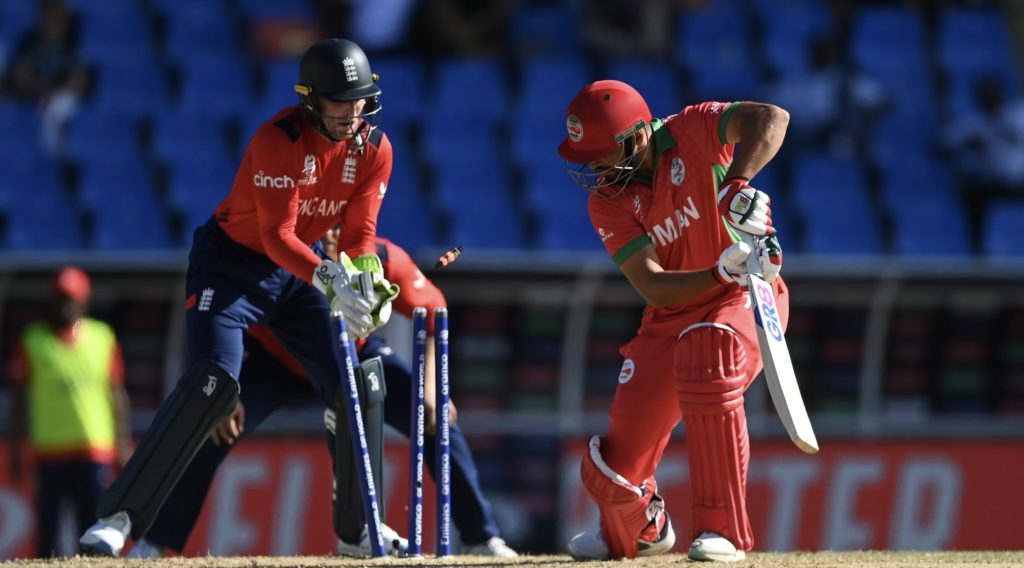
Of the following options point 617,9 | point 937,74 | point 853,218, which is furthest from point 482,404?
point 937,74

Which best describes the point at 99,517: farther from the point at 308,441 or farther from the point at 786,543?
the point at 786,543

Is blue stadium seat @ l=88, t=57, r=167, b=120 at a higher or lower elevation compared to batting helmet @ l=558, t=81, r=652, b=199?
higher

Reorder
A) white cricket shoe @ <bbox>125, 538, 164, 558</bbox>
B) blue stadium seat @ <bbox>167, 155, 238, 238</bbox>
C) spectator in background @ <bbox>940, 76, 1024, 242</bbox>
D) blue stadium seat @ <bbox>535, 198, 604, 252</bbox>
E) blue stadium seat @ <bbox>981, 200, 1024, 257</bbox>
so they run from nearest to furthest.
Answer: white cricket shoe @ <bbox>125, 538, 164, 558</bbox>
blue stadium seat @ <bbox>535, 198, 604, 252</bbox>
blue stadium seat @ <bbox>167, 155, 238, 238</bbox>
blue stadium seat @ <bbox>981, 200, 1024, 257</bbox>
spectator in background @ <bbox>940, 76, 1024, 242</bbox>

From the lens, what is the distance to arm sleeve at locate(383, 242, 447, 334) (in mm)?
7312

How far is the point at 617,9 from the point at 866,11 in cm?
214

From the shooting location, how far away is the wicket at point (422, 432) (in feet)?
21.4

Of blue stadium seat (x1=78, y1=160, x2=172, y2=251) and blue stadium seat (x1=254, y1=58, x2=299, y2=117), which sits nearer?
blue stadium seat (x1=78, y1=160, x2=172, y2=251)

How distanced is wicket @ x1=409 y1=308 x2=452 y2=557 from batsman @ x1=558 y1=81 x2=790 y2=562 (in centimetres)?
54

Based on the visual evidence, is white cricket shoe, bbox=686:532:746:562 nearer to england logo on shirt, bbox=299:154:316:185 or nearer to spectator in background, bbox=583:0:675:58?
england logo on shirt, bbox=299:154:316:185

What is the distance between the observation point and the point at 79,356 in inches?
395

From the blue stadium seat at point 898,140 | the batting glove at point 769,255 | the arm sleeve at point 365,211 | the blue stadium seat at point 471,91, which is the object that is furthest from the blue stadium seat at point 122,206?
the batting glove at point 769,255

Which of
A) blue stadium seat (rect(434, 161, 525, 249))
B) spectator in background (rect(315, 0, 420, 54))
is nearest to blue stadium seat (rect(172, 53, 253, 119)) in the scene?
spectator in background (rect(315, 0, 420, 54))

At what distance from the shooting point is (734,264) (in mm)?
5945

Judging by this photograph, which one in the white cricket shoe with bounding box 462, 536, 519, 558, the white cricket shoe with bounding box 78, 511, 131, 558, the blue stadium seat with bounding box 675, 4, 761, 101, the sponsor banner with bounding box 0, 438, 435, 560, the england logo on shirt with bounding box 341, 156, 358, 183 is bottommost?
the sponsor banner with bounding box 0, 438, 435, 560
